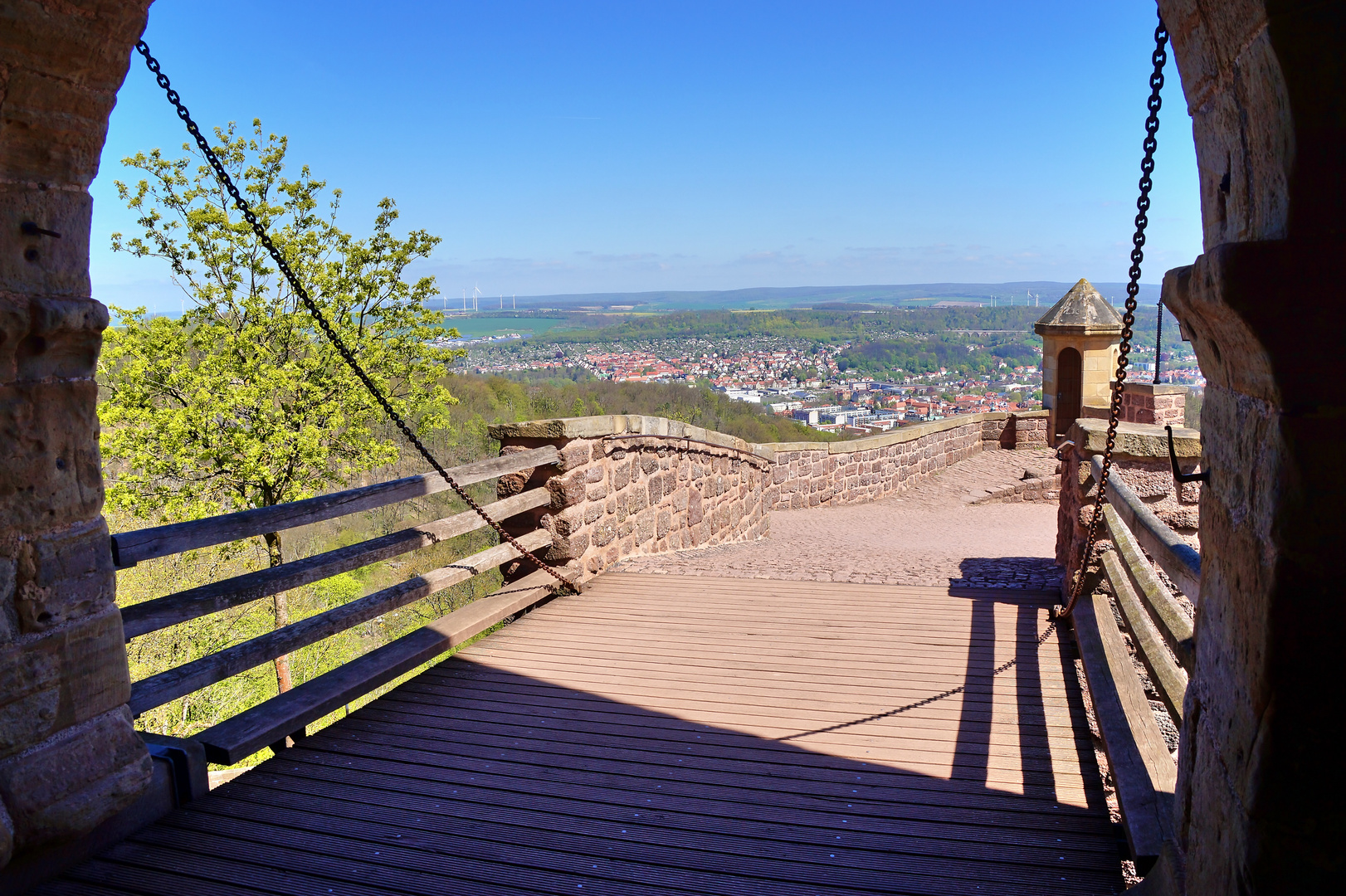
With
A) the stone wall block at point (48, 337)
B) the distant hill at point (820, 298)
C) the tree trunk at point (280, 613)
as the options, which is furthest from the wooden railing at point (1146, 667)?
the distant hill at point (820, 298)

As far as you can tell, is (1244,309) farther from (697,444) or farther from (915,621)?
(697,444)

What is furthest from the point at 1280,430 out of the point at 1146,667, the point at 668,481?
the point at 668,481

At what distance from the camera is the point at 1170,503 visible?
212 inches

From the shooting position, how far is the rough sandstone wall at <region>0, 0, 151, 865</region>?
2314 millimetres

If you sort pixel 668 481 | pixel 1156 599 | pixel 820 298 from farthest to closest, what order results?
pixel 820 298
pixel 668 481
pixel 1156 599

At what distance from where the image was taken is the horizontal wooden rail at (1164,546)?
2.44m

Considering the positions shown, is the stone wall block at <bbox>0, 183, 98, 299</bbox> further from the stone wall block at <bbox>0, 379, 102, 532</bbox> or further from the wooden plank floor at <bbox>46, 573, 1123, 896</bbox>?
the wooden plank floor at <bbox>46, 573, 1123, 896</bbox>

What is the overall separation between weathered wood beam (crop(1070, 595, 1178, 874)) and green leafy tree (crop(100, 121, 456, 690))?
13.4 meters

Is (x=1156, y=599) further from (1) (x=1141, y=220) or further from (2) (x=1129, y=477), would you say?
(2) (x=1129, y=477)

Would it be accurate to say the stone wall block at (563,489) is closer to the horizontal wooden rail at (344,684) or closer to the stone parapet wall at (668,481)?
the stone parapet wall at (668,481)

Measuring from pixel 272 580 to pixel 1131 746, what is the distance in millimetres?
3179

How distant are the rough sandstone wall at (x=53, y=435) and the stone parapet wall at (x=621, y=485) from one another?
3.17 metres

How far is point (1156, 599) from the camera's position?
3066 millimetres

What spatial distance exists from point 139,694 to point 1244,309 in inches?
129
